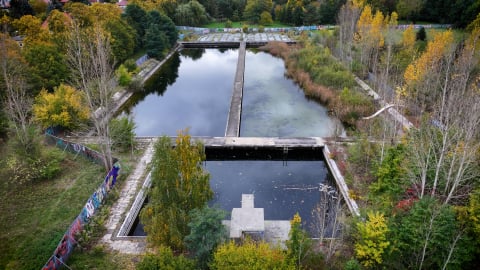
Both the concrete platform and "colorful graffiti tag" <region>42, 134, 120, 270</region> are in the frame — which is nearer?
"colorful graffiti tag" <region>42, 134, 120, 270</region>

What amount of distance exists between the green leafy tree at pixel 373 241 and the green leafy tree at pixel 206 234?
265 inches

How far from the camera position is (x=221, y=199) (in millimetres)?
25484

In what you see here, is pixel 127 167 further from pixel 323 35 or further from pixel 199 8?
pixel 199 8

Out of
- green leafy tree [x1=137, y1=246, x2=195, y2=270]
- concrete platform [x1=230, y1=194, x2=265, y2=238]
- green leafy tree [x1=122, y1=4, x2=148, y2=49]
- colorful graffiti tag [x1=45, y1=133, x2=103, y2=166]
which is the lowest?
concrete platform [x1=230, y1=194, x2=265, y2=238]

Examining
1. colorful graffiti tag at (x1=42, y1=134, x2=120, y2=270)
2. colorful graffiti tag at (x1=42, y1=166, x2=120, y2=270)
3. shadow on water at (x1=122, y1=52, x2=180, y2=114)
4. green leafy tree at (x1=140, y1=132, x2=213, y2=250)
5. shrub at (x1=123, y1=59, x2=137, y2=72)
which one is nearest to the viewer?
green leafy tree at (x1=140, y1=132, x2=213, y2=250)

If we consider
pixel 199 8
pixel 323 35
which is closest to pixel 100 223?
pixel 323 35

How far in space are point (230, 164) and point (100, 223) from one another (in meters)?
12.1

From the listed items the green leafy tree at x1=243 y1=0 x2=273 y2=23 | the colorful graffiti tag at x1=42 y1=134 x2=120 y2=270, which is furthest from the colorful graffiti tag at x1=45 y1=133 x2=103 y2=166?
the green leafy tree at x1=243 y1=0 x2=273 y2=23

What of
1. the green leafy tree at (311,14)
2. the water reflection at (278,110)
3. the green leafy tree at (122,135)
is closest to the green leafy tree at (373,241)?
the water reflection at (278,110)

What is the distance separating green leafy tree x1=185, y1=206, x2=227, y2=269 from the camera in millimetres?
16453

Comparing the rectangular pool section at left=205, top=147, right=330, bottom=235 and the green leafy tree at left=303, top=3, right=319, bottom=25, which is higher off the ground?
the green leafy tree at left=303, top=3, right=319, bottom=25

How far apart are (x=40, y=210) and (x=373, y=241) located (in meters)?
20.7

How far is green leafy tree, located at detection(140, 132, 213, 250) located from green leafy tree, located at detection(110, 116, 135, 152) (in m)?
12.9

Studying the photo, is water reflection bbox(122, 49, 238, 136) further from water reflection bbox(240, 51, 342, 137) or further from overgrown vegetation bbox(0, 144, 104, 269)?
overgrown vegetation bbox(0, 144, 104, 269)
